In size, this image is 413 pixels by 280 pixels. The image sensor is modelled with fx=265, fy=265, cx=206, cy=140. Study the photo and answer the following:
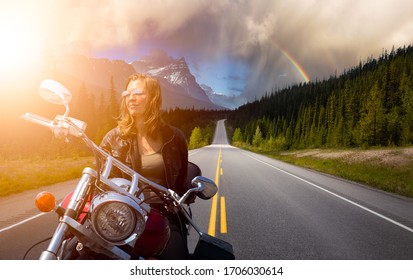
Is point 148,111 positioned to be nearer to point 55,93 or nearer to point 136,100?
point 136,100

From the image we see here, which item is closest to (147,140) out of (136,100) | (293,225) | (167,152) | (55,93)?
(167,152)

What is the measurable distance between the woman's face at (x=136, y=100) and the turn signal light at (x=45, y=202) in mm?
904

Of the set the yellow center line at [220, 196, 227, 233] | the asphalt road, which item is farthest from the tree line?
the yellow center line at [220, 196, 227, 233]

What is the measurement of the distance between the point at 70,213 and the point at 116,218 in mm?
217

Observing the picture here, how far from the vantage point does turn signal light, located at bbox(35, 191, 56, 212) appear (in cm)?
123

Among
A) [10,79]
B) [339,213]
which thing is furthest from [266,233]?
[10,79]

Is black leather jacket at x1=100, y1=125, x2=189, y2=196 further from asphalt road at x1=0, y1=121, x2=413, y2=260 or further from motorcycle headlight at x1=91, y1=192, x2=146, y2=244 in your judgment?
asphalt road at x1=0, y1=121, x2=413, y2=260

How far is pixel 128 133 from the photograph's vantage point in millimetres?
2100

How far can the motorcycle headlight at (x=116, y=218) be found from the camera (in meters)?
1.15

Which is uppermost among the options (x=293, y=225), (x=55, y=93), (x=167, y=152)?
(x=55, y=93)

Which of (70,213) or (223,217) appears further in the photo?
(223,217)

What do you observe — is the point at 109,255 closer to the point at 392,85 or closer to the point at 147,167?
the point at 147,167

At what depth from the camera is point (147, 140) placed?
88.8 inches
